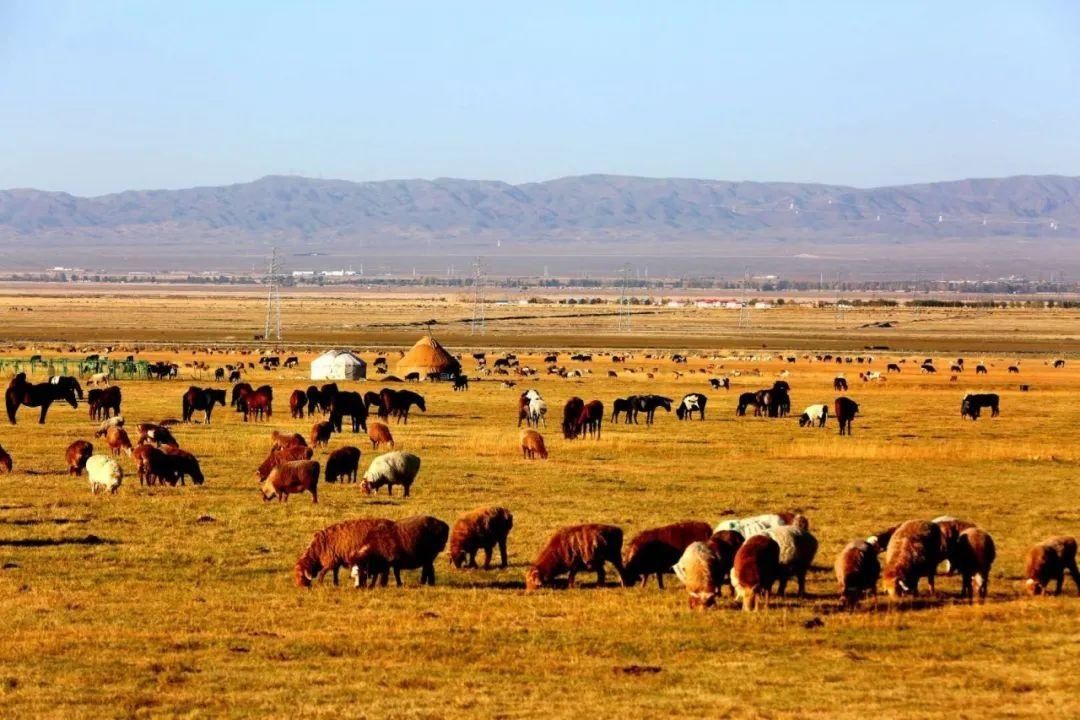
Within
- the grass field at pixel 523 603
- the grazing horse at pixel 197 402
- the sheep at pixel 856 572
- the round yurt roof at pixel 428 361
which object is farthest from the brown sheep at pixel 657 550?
the round yurt roof at pixel 428 361

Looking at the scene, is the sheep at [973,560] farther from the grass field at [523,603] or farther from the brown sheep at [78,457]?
the brown sheep at [78,457]

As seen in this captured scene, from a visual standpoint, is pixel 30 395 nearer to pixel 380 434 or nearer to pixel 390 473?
pixel 380 434

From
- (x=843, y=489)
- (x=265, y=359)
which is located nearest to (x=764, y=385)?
(x=265, y=359)

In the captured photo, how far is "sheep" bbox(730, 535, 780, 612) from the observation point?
16.3 m

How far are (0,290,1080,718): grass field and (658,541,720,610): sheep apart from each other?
0.19 meters

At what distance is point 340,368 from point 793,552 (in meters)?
47.3

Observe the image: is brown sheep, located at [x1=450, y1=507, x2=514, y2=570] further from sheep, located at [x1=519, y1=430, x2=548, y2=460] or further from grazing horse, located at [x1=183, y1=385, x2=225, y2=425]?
grazing horse, located at [x1=183, y1=385, x2=225, y2=425]

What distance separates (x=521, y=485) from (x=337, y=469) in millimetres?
3334

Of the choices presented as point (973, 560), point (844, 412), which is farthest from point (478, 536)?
point (844, 412)

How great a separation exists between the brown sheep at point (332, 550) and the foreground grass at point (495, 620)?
37cm

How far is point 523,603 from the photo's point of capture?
1672 centimetres

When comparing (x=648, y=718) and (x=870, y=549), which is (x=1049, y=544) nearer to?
(x=870, y=549)

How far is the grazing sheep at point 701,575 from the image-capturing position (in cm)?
1638

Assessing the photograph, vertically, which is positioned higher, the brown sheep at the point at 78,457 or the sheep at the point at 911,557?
the sheep at the point at 911,557
